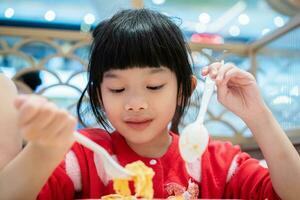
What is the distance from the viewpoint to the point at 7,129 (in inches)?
35.0

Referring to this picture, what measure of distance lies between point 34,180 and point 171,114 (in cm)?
39

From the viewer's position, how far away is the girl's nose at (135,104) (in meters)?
0.86

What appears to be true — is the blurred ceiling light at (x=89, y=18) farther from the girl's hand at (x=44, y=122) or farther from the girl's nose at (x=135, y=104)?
the girl's hand at (x=44, y=122)

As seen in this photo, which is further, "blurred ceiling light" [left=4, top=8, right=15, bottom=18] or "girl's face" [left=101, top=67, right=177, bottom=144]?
"blurred ceiling light" [left=4, top=8, right=15, bottom=18]

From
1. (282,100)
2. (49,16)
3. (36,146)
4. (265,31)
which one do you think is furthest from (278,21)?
(36,146)

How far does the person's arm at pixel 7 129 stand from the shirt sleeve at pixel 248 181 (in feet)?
1.76

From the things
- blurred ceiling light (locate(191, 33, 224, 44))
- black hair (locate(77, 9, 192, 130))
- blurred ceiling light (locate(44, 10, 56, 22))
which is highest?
blurred ceiling light (locate(44, 10, 56, 22))

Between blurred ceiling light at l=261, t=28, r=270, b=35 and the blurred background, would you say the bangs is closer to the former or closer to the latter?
the blurred background

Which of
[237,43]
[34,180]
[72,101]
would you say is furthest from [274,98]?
[34,180]

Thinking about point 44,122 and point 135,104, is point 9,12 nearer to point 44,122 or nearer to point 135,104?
point 135,104

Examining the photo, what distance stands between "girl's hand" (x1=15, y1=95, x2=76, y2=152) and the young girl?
0.20 metres

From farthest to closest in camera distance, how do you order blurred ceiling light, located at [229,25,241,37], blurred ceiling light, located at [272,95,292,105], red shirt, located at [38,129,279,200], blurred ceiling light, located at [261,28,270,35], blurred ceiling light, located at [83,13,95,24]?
blurred ceiling light, located at [229,25,241,37], blurred ceiling light, located at [261,28,270,35], blurred ceiling light, located at [83,13,95,24], blurred ceiling light, located at [272,95,292,105], red shirt, located at [38,129,279,200]

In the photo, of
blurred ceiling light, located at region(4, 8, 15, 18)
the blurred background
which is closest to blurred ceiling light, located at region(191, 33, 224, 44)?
the blurred background

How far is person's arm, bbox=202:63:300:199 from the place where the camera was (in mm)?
915
